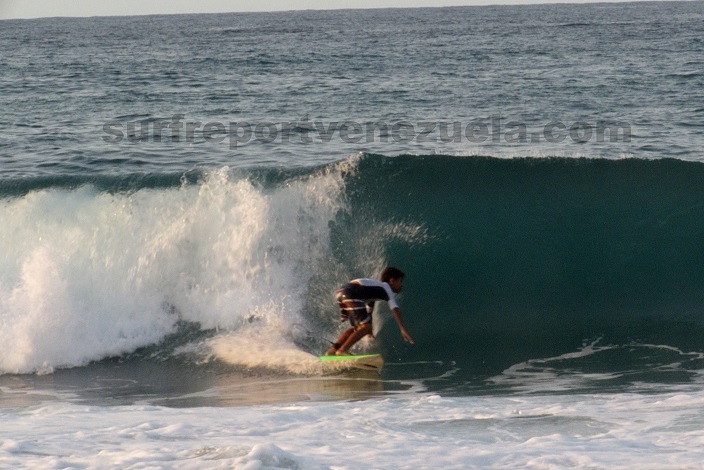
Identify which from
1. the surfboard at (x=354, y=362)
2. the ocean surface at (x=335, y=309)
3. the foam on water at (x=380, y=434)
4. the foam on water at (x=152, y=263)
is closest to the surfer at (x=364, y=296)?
the surfboard at (x=354, y=362)

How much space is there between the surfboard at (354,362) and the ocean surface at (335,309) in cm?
10

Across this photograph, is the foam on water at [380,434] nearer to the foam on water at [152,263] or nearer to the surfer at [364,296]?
the surfer at [364,296]

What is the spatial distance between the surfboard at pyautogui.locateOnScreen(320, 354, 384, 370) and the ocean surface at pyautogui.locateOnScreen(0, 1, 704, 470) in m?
Answer: 0.10

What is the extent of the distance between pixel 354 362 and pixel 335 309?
59.5 inches

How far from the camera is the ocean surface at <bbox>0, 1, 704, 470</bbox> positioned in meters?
6.48

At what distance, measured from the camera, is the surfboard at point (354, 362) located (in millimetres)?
9195

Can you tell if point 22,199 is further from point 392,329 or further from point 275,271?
point 392,329

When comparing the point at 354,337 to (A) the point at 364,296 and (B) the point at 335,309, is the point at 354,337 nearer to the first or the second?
(A) the point at 364,296

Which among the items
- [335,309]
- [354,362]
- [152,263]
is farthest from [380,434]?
[152,263]

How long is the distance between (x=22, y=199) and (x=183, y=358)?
401cm

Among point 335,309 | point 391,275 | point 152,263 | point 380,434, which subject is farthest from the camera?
point 152,263

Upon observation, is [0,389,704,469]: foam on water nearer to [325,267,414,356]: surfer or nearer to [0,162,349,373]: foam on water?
[325,267,414,356]: surfer

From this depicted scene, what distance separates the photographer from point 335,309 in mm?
10648

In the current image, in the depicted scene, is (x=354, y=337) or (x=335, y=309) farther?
(x=335, y=309)
